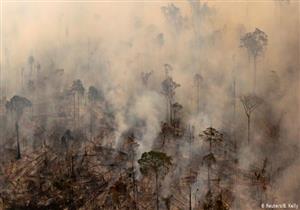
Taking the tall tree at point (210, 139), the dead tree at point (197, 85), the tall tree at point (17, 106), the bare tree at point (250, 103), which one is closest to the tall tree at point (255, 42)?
the bare tree at point (250, 103)

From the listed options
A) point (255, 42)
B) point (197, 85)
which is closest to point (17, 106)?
point (197, 85)

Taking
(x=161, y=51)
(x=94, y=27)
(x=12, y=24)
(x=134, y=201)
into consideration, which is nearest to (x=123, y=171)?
(x=134, y=201)

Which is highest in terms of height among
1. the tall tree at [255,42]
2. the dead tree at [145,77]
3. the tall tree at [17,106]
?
the tall tree at [255,42]

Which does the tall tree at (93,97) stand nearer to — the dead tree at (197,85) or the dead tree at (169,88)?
the dead tree at (169,88)

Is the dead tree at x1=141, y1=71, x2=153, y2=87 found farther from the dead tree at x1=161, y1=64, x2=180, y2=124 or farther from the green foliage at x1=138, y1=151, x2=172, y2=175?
the green foliage at x1=138, y1=151, x2=172, y2=175

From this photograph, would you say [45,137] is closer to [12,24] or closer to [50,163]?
[50,163]

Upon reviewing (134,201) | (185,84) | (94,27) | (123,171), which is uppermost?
(94,27)

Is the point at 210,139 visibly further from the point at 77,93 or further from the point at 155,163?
the point at 77,93
